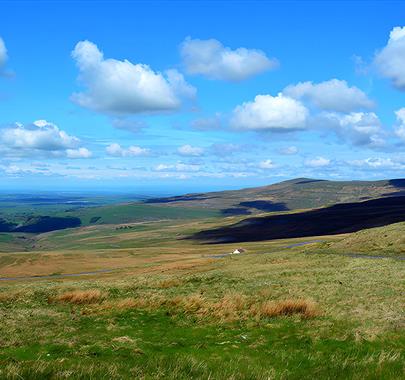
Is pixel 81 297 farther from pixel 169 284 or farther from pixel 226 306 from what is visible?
pixel 226 306

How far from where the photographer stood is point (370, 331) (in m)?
19.2

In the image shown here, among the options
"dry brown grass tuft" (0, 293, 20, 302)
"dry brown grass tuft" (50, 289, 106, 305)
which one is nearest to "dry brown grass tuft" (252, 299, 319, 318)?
"dry brown grass tuft" (50, 289, 106, 305)

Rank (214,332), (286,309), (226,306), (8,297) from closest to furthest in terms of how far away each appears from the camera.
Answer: (214,332) < (286,309) < (226,306) < (8,297)

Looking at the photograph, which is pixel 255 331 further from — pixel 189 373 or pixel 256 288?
pixel 256 288

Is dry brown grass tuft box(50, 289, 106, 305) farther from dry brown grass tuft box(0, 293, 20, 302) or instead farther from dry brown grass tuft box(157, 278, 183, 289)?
dry brown grass tuft box(157, 278, 183, 289)

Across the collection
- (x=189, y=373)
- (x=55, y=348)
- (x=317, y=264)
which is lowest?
(x=317, y=264)

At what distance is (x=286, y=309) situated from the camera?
78.4 feet

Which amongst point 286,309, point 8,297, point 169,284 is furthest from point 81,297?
point 286,309

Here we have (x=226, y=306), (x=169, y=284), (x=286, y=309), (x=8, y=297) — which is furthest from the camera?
(x=169, y=284)

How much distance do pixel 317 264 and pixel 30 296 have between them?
3313cm

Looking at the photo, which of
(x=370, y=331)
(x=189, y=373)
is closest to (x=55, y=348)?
(x=189, y=373)

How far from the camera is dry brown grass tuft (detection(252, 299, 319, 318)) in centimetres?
2330

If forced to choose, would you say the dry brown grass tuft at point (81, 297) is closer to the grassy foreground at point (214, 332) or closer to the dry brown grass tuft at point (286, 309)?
the grassy foreground at point (214, 332)

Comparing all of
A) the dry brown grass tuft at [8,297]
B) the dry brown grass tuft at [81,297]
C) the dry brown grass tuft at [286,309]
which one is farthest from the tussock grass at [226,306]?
the dry brown grass tuft at [8,297]
